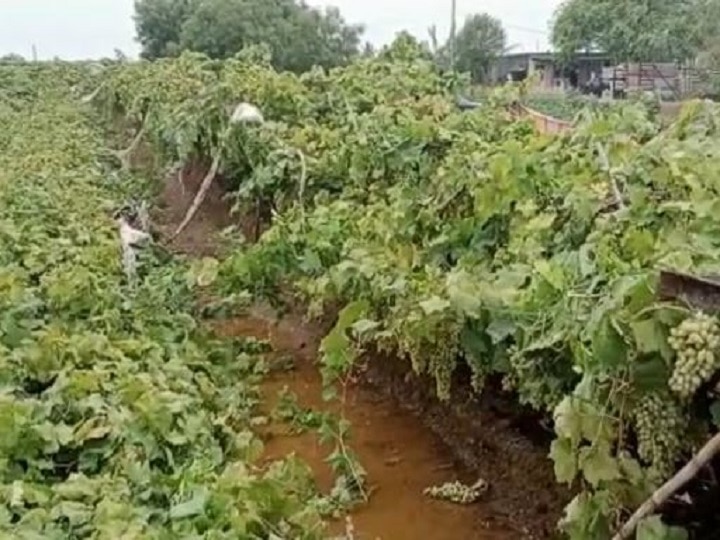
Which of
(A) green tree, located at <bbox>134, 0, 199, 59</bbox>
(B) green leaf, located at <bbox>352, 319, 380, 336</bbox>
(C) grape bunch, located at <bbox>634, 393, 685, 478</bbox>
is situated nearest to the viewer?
(C) grape bunch, located at <bbox>634, 393, 685, 478</bbox>

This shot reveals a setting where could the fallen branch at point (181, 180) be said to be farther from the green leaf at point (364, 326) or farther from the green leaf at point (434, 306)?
the green leaf at point (434, 306)

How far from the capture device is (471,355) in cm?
490

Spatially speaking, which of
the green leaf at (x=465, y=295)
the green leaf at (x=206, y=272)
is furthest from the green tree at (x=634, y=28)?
the green leaf at (x=465, y=295)

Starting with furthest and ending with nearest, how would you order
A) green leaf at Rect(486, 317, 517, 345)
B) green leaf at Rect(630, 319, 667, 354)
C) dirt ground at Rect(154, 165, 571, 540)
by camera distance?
1. dirt ground at Rect(154, 165, 571, 540)
2. green leaf at Rect(486, 317, 517, 345)
3. green leaf at Rect(630, 319, 667, 354)

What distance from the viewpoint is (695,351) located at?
268cm

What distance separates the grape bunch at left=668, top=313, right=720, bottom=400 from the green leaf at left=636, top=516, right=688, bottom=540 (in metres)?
0.36

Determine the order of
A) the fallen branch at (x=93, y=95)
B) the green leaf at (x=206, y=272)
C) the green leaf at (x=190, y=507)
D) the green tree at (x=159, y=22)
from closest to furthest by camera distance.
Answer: the green leaf at (x=190, y=507)
the green leaf at (x=206, y=272)
the fallen branch at (x=93, y=95)
the green tree at (x=159, y=22)

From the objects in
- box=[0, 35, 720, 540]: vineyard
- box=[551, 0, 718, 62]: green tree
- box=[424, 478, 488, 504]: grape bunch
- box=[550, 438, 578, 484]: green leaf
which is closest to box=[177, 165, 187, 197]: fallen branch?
box=[0, 35, 720, 540]: vineyard

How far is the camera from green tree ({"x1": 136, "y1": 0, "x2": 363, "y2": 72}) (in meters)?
32.9

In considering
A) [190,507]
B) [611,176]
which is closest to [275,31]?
[611,176]

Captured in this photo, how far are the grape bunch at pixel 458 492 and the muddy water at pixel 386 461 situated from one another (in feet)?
0.13

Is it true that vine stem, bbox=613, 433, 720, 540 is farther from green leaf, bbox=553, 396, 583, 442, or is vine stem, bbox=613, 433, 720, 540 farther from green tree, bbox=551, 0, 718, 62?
green tree, bbox=551, 0, 718, 62

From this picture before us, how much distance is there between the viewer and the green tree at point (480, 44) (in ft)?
116

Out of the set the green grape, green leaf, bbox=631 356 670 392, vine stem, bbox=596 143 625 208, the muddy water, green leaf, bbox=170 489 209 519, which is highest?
vine stem, bbox=596 143 625 208
